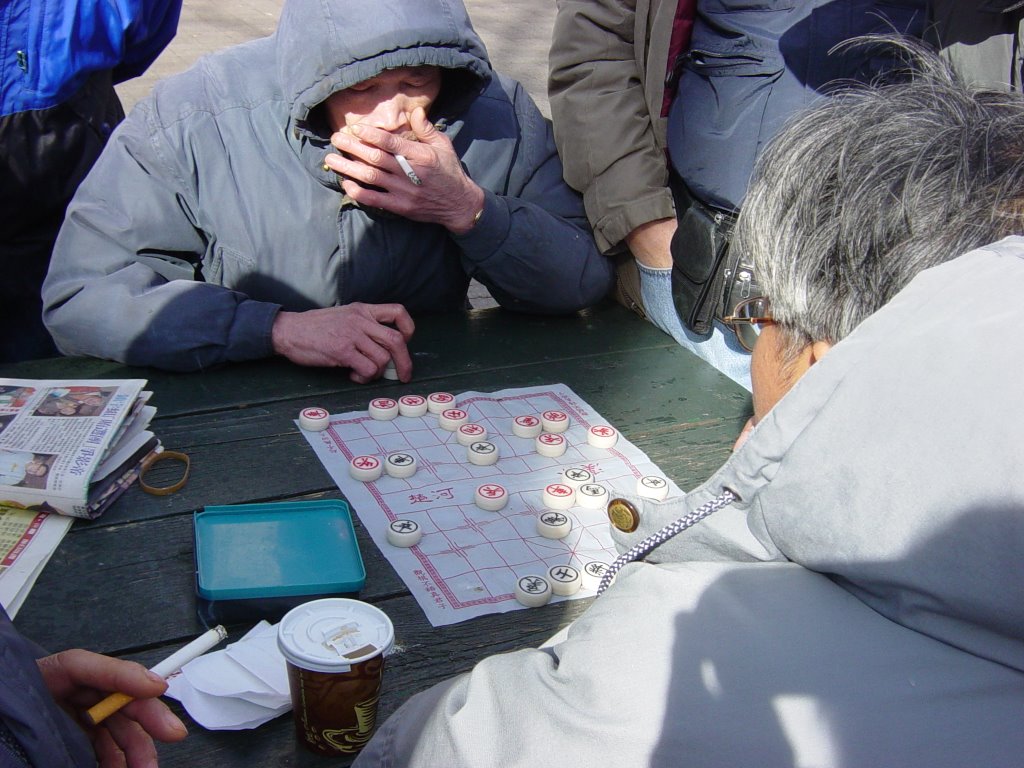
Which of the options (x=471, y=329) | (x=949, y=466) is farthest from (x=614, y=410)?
(x=949, y=466)

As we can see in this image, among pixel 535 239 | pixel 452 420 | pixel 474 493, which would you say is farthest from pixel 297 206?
pixel 474 493

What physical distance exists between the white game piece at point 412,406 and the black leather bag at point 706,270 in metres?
0.73

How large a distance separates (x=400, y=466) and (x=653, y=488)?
1.58 ft

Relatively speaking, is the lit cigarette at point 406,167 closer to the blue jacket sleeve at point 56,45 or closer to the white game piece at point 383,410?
the white game piece at point 383,410

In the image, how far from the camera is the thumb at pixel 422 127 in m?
2.29

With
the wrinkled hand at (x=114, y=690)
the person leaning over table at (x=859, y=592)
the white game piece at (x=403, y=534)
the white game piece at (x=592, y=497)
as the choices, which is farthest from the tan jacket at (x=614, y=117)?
the wrinkled hand at (x=114, y=690)

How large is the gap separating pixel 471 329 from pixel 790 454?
1.65 m

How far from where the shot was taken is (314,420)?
199 cm

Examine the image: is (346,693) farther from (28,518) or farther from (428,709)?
(28,518)

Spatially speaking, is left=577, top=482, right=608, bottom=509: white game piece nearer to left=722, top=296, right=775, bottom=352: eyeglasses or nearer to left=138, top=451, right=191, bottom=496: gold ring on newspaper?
left=722, top=296, right=775, bottom=352: eyeglasses

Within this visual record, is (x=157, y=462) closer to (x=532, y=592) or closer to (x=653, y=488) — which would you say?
(x=532, y=592)

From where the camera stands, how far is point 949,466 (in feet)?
2.73

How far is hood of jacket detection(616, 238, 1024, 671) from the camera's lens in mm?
812

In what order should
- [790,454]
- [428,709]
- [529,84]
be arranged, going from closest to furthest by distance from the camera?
[790,454]
[428,709]
[529,84]
